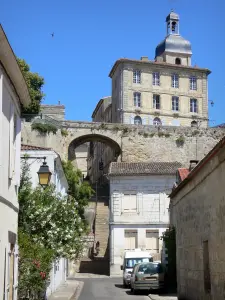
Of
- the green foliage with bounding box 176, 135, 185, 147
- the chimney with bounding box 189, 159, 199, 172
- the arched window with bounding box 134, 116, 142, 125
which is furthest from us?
the arched window with bounding box 134, 116, 142, 125

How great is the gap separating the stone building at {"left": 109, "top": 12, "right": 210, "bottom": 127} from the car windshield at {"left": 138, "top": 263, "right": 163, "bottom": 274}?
142 ft

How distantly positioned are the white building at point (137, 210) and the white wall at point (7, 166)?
2838 centimetres

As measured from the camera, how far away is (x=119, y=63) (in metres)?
66.9

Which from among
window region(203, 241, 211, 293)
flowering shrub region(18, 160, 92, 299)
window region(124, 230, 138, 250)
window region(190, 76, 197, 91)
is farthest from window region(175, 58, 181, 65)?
window region(203, 241, 211, 293)

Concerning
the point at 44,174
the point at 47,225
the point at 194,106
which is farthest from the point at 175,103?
the point at 44,174

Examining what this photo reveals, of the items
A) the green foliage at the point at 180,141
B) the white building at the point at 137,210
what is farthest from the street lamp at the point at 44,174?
the green foliage at the point at 180,141

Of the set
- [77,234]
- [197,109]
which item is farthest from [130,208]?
[197,109]

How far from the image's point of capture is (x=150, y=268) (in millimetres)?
23109

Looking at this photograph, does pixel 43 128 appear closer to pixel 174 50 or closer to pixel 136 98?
pixel 136 98

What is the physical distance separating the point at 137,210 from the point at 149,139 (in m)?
18.2

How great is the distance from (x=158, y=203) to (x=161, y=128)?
61.0 ft

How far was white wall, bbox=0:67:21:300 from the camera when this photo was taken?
8.74 m

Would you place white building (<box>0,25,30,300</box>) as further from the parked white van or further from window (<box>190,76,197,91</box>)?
window (<box>190,76,197,91</box>)

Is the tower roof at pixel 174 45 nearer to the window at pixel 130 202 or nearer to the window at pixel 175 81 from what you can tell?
the window at pixel 175 81
